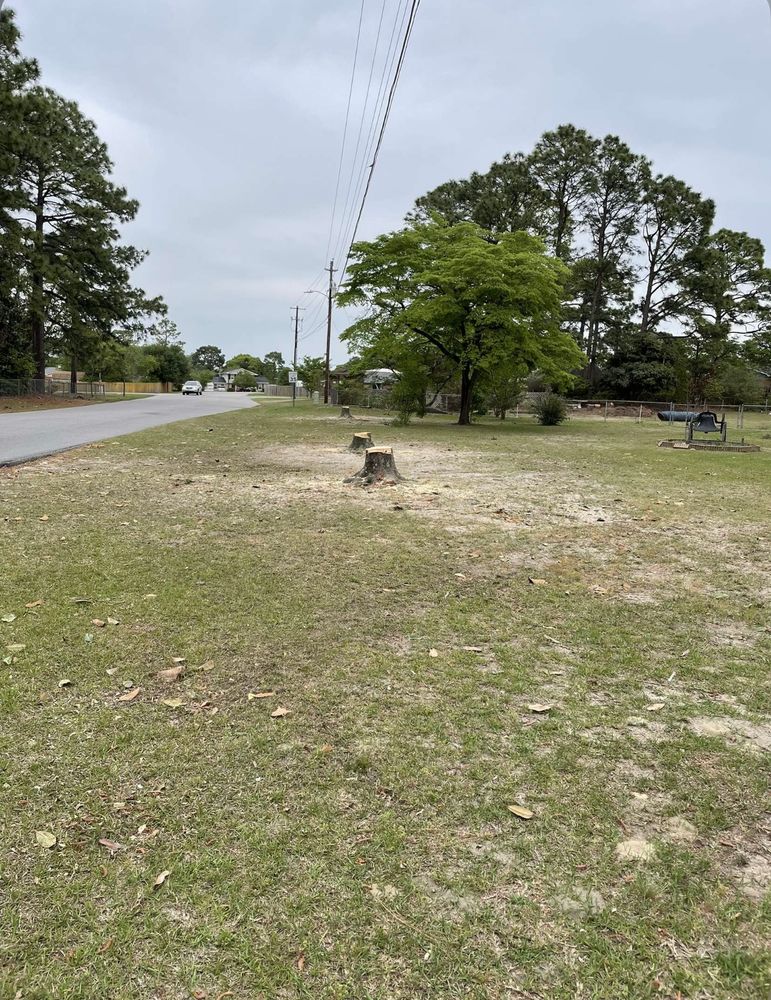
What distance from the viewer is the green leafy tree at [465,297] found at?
2195 centimetres

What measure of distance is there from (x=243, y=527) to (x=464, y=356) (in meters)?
18.0

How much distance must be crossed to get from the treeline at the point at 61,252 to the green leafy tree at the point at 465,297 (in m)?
15.3

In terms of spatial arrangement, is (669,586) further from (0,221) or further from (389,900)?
(0,221)

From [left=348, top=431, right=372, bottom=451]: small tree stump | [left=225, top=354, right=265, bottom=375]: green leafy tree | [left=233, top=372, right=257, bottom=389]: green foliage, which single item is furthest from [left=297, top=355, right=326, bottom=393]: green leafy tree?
[left=225, top=354, right=265, bottom=375]: green leafy tree

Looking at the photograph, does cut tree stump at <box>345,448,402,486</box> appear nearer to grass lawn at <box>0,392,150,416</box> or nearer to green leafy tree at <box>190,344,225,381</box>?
grass lawn at <box>0,392,150,416</box>

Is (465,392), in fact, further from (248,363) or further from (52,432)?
(248,363)

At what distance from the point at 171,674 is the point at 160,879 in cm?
143

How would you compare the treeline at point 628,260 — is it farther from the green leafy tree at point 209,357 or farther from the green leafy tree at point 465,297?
the green leafy tree at point 209,357

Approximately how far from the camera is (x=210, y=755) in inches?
103

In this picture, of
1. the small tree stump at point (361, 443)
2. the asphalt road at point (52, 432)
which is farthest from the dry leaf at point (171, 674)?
the small tree stump at point (361, 443)

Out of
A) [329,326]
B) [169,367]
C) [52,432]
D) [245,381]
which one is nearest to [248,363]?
[245,381]

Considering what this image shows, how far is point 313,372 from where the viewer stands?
181ft

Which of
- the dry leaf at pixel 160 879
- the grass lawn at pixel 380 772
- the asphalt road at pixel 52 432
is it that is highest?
the asphalt road at pixel 52 432

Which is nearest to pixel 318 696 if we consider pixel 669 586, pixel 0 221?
pixel 669 586
